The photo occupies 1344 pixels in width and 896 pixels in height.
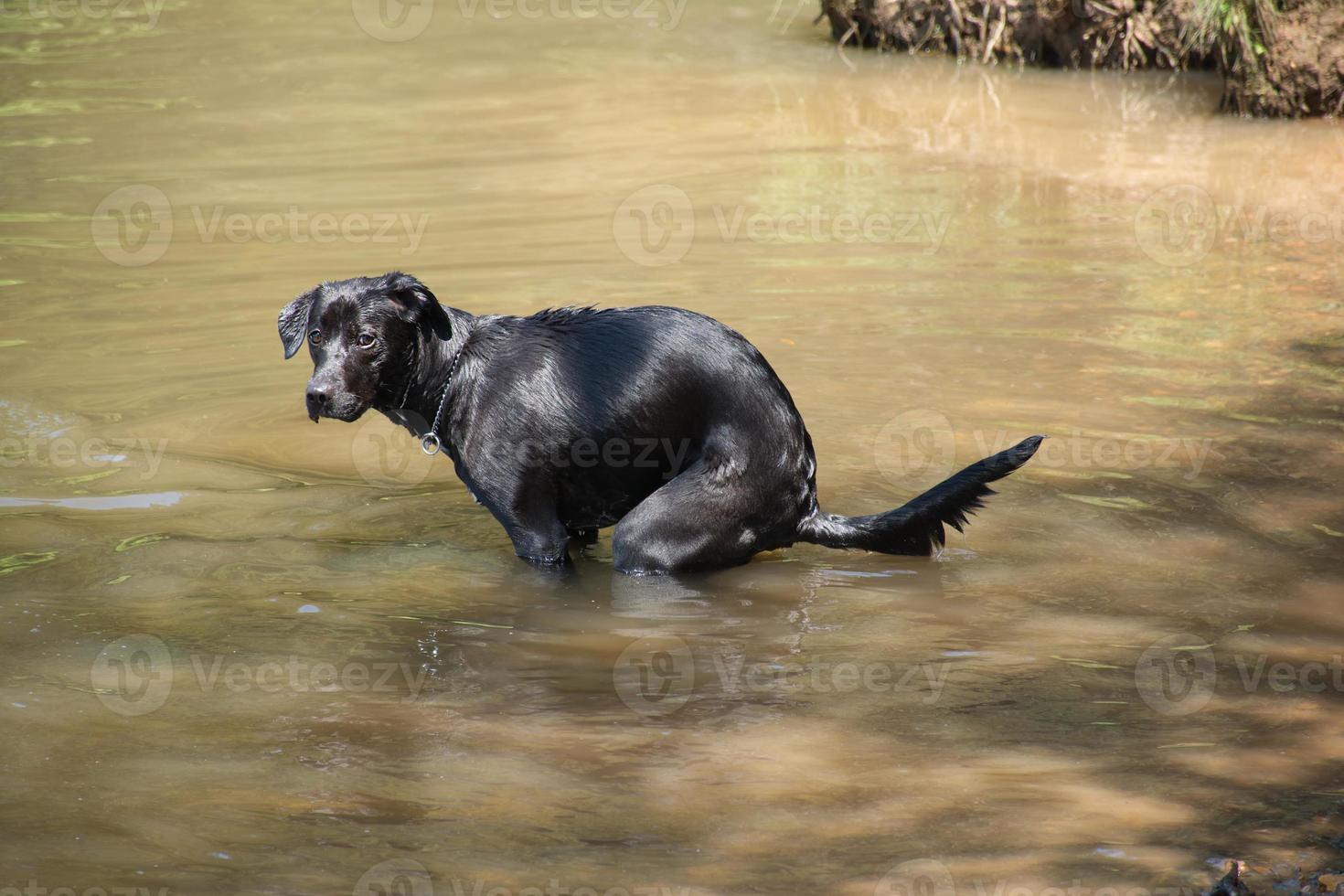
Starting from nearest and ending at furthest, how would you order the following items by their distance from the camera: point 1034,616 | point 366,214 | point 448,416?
point 1034,616 < point 448,416 < point 366,214

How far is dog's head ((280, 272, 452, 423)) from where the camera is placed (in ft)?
17.8

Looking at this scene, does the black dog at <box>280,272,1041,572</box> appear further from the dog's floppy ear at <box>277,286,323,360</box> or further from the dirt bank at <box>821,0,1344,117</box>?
the dirt bank at <box>821,0,1344,117</box>

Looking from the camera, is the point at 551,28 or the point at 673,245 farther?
the point at 551,28

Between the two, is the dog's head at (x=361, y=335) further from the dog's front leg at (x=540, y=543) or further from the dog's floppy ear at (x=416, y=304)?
the dog's front leg at (x=540, y=543)

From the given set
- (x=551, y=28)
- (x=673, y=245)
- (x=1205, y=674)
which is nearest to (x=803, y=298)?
(x=673, y=245)

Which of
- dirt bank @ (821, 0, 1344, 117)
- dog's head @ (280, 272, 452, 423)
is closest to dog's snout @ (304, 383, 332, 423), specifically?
dog's head @ (280, 272, 452, 423)

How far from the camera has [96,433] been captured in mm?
7344

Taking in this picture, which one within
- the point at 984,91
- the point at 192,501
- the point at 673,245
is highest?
the point at 984,91

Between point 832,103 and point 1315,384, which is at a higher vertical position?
point 832,103

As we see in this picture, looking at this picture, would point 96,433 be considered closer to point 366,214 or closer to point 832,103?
point 366,214

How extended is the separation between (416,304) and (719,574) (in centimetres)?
159

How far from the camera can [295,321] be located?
18.5 feet

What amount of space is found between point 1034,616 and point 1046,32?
35.9 ft

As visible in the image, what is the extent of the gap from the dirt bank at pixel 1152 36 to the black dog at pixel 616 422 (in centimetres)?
861
